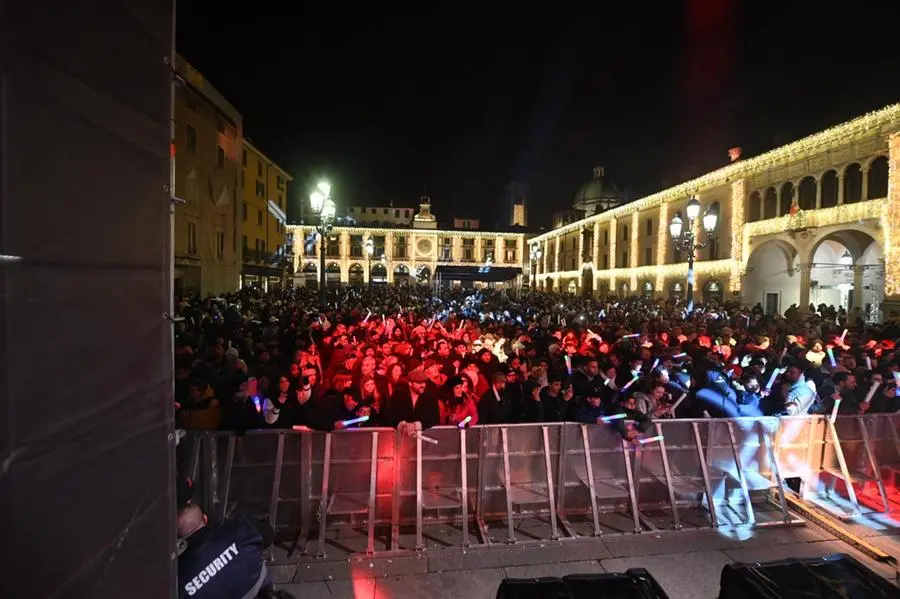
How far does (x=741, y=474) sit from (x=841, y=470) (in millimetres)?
1391

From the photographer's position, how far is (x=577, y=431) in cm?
539

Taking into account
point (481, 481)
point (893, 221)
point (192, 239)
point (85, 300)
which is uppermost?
point (893, 221)

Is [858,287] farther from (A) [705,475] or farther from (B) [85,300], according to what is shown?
(B) [85,300]

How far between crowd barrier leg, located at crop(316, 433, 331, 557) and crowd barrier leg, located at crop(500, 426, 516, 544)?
1933mm

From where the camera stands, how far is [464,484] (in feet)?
16.4

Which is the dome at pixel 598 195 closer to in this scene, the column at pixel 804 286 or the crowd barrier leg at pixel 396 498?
the column at pixel 804 286

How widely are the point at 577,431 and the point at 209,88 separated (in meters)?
27.9

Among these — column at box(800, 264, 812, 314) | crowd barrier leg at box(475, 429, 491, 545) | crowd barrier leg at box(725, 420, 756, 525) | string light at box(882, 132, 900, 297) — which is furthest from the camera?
column at box(800, 264, 812, 314)

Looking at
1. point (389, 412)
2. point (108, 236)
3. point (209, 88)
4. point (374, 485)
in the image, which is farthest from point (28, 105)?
point (209, 88)

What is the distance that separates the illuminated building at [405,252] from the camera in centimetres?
6831

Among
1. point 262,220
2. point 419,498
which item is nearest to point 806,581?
point 419,498

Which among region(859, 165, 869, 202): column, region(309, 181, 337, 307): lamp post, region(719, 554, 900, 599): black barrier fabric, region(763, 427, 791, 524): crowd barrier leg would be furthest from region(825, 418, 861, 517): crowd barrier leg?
region(859, 165, 869, 202): column

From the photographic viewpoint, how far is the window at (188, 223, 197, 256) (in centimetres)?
2267

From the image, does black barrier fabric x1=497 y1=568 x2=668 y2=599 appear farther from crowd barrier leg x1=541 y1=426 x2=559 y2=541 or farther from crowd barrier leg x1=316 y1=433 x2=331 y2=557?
crowd barrier leg x1=316 y1=433 x2=331 y2=557
